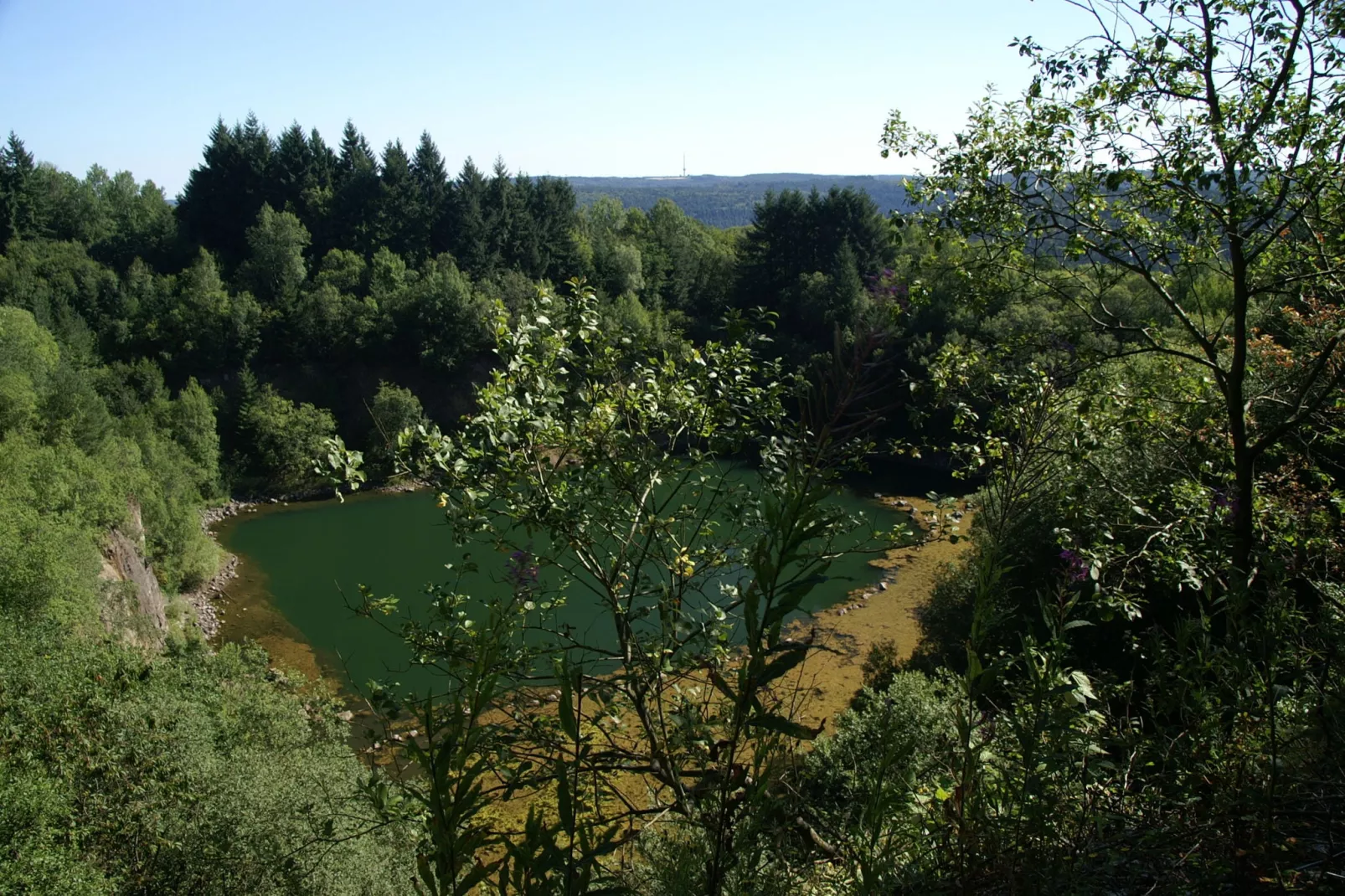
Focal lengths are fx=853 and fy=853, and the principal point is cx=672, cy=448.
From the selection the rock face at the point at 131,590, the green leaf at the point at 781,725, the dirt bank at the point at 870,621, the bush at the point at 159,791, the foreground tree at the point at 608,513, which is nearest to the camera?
the green leaf at the point at 781,725

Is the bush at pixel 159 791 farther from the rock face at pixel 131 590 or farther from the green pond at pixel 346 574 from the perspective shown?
the rock face at pixel 131 590

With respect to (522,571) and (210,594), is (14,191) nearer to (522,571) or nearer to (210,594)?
(210,594)

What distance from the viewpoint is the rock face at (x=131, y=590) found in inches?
660

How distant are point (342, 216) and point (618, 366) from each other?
43449mm

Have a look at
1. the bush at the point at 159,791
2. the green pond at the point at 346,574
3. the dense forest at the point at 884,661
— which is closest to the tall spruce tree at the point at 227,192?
the green pond at the point at 346,574

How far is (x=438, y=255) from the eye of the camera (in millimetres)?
41750

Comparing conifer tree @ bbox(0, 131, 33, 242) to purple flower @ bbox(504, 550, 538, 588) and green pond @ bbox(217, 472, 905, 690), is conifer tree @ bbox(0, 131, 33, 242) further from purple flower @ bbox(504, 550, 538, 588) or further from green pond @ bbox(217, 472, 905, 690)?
purple flower @ bbox(504, 550, 538, 588)

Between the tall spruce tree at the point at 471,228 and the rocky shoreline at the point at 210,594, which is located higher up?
the tall spruce tree at the point at 471,228

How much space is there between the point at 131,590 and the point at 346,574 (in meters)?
6.63

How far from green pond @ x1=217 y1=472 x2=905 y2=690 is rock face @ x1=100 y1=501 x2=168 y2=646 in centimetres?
188

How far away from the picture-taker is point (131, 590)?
17609 millimetres

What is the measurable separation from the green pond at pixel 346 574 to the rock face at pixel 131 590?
188 centimetres

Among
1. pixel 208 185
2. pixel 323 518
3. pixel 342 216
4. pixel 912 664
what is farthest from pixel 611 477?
pixel 208 185

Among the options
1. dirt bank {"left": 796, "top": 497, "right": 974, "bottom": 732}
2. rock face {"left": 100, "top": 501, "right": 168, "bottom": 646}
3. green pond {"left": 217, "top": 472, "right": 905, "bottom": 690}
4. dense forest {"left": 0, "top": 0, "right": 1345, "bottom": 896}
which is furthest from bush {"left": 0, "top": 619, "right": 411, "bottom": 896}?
dirt bank {"left": 796, "top": 497, "right": 974, "bottom": 732}
